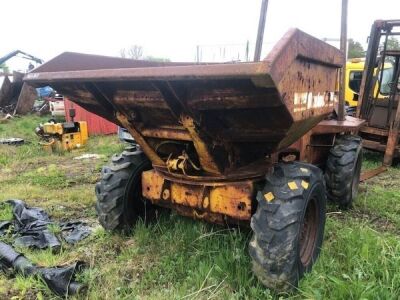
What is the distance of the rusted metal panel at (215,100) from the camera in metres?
2.20

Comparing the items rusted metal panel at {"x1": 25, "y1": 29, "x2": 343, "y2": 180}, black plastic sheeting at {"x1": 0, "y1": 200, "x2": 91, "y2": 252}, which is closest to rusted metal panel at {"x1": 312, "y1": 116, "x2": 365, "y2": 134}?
rusted metal panel at {"x1": 25, "y1": 29, "x2": 343, "y2": 180}

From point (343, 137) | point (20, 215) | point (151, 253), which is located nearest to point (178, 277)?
point (151, 253)

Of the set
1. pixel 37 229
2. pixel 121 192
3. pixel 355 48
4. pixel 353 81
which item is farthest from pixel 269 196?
pixel 355 48

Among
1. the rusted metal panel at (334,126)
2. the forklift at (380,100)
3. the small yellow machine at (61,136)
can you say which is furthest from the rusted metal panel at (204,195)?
the small yellow machine at (61,136)

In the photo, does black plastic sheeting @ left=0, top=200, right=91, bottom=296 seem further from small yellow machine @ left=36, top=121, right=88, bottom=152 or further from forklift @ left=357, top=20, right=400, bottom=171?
forklift @ left=357, top=20, right=400, bottom=171

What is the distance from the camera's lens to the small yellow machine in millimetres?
8627

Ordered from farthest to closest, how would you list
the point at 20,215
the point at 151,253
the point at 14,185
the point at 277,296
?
1. the point at 14,185
2. the point at 20,215
3. the point at 151,253
4. the point at 277,296

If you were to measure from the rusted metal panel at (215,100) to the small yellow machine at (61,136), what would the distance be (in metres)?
5.36

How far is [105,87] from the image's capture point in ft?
9.53

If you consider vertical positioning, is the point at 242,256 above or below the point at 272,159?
below

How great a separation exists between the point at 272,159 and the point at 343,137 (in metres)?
1.94

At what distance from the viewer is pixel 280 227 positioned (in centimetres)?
271

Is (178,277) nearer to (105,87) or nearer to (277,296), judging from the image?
(277,296)

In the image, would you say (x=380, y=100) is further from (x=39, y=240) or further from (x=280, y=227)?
(x=39, y=240)
